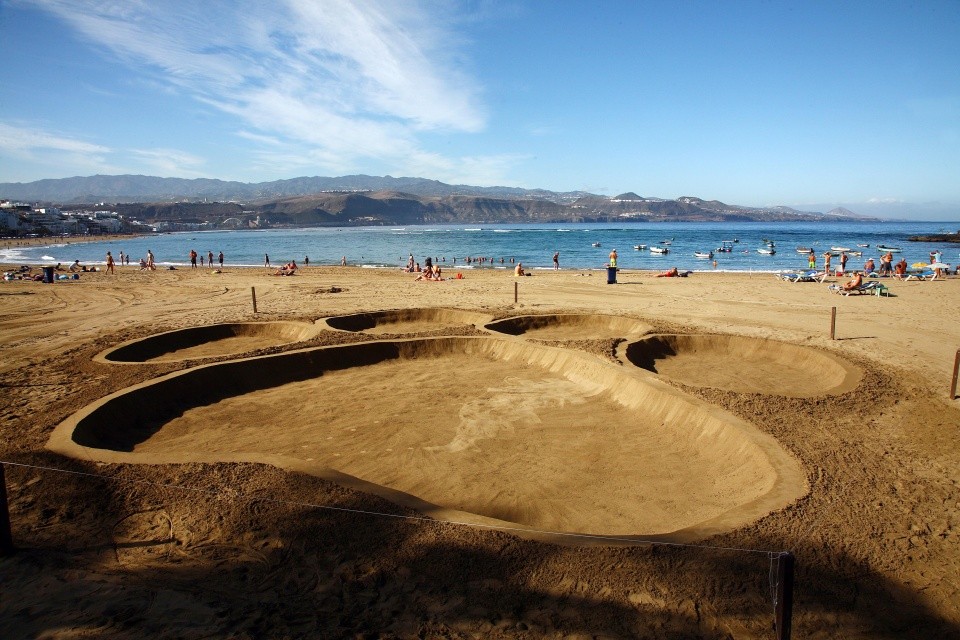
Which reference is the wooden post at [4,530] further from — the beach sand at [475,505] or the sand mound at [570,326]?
the sand mound at [570,326]

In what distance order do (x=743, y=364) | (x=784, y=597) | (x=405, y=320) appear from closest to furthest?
1. (x=784, y=597)
2. (x=743, y=364)
3. (x=405, y=320)

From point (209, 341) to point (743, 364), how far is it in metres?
14.6

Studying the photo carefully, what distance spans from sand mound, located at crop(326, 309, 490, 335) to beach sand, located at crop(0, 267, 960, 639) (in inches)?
113

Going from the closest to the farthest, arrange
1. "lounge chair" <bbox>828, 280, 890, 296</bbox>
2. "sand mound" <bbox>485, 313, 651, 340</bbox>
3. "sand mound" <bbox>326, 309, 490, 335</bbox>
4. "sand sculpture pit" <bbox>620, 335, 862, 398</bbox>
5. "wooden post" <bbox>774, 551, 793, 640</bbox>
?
"wooden post" <bbox>774, 551, 793, 640</bbox> → "sand sculpture pit" <bbox>620, 335, 862, 398</bbox> → "sand mound" <bbox>485, 313, 651, 340</bbox> → "sand mound" <bbox>326, 309, 490, 335</bbox> → "lounge chair" <bbox>828, 280, 890, 296</bbox>

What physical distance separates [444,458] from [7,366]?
34.9ft

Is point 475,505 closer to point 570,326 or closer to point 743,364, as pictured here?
point 743,364

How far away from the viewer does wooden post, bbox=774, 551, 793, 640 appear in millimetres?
3480

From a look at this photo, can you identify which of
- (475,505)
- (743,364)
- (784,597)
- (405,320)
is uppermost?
(784,597)

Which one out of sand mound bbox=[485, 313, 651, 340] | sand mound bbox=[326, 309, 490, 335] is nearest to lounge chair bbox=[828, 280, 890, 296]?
sand mound bbox=[485, 313, 651, 340]

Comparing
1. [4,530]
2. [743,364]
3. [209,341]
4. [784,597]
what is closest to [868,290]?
[743,364]

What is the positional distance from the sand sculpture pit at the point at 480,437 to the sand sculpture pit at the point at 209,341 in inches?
115

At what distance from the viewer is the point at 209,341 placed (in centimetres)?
1531

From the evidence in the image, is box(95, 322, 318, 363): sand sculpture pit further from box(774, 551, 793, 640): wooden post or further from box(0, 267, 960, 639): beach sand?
box(774, 551, 793, 640): wooden post

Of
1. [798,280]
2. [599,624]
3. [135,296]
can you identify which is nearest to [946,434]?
[599,624]
